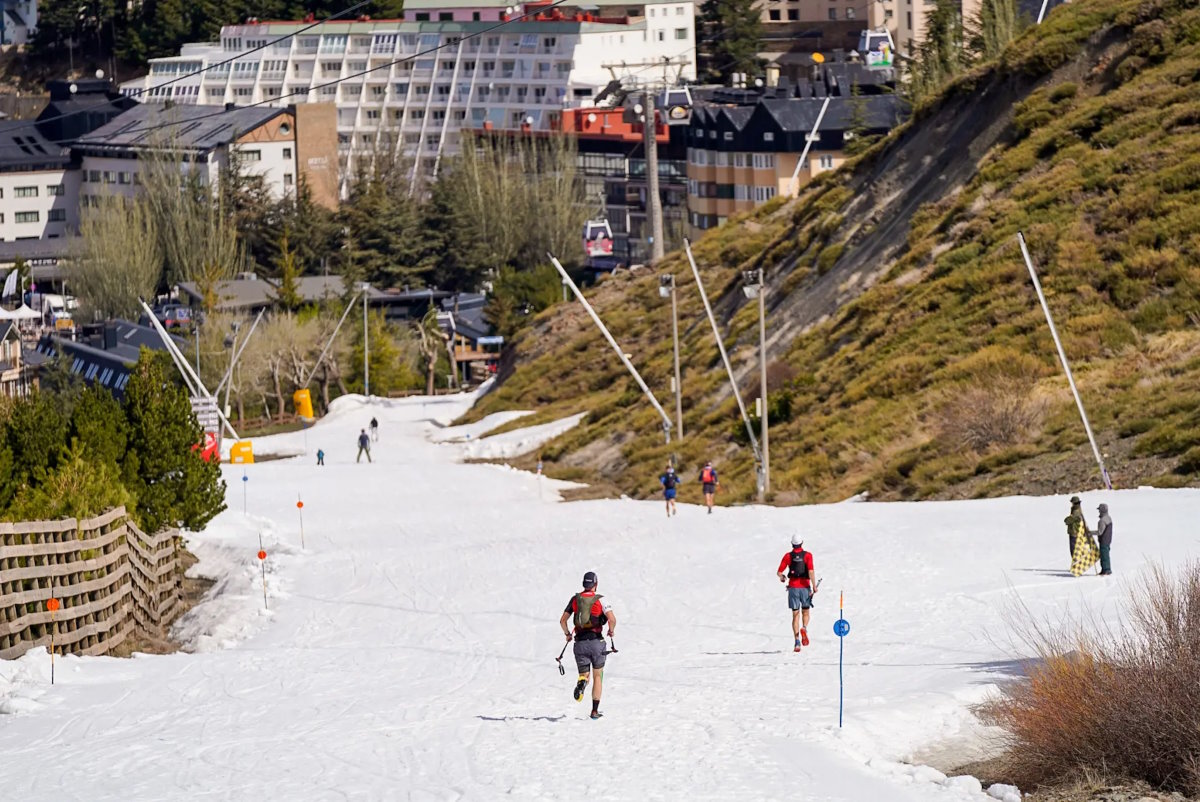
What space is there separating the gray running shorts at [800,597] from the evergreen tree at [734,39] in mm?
147774

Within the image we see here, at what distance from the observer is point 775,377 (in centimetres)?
5662

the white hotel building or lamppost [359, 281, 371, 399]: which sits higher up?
the white hotel building

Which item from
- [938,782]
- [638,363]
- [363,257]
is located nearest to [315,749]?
[938,782]

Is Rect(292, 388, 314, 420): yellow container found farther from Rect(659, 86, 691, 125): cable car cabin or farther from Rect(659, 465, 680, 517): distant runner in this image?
Rect(659, 465, 680, 517): distant runner

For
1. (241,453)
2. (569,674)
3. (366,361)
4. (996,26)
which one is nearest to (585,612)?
(569,674)

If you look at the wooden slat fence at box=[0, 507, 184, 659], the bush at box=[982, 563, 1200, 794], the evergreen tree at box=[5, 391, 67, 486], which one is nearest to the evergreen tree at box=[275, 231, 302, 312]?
the evergreen tree at box=[5, 391, 67, 486]

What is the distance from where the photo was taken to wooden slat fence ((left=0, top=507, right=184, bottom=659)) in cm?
2366

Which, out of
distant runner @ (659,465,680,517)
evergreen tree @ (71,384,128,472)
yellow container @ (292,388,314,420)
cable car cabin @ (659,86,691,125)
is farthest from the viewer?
cable car cabin @ (659,86,691,125)

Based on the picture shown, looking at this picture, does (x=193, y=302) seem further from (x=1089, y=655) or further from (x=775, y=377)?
(x=1089, y=655)

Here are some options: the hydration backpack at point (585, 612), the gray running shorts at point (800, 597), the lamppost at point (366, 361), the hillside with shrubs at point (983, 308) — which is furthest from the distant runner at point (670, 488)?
the lamppost at point (366, 361)

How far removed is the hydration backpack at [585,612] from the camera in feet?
61.7

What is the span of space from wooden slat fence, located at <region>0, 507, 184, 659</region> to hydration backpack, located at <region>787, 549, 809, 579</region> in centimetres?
906

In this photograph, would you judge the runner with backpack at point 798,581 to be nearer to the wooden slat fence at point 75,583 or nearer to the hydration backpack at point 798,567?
the hydration backpack at point 798,567

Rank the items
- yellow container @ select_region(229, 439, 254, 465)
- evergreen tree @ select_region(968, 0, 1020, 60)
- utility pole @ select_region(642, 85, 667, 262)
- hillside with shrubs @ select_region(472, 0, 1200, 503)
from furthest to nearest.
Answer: utility pole @ select_region(642, 85, 667, 262) → evergreen tree @ select_region(968, 0, 1020, 60) → yellow container @ select_region(229, 439, 254, 465) → hillside with shrubs @ select_region(472, 0, 1200, 503)
